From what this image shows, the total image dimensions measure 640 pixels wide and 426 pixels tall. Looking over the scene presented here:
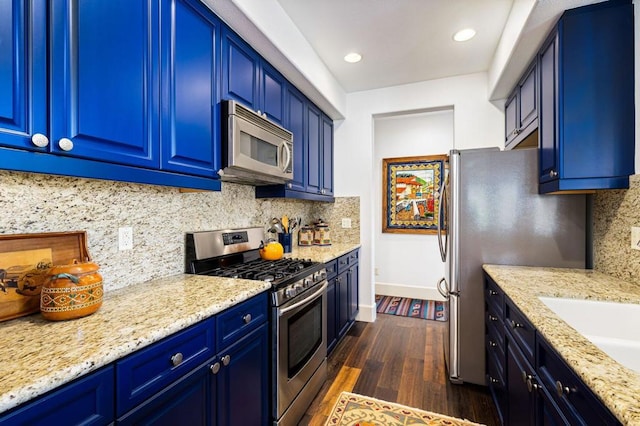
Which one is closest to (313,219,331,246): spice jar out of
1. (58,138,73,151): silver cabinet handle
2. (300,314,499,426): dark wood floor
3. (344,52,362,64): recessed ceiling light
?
(300,314,499,426): dark wood floor

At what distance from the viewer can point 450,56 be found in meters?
2.71

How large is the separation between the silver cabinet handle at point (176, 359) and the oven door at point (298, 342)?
2.00ft

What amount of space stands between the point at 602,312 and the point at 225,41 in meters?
2.30

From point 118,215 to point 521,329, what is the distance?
6.21 ft

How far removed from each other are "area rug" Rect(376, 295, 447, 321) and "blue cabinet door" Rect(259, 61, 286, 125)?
2721 millimetres

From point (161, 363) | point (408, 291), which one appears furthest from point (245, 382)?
point (408, 291)

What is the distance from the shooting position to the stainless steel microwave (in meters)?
1.71

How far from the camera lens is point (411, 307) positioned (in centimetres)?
395

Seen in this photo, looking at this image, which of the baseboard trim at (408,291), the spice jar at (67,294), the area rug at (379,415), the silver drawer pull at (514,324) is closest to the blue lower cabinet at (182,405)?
the spice jar at (67,294)

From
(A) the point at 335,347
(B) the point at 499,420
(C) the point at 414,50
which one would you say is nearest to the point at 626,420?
(B) the point at 499,420

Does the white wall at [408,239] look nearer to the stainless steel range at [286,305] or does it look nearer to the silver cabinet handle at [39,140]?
the stainless steel range at [286,305]

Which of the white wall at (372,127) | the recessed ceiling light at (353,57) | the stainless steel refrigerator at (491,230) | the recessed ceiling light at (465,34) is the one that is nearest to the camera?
the stainless steel refrigerator at (491,230)

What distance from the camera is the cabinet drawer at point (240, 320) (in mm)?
1233

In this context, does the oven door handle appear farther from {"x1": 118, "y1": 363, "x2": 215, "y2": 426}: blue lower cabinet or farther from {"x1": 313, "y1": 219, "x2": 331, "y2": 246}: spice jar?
{"x1": 313, "y1": 219, "x2": 331, "y2": 246}: spice jar
